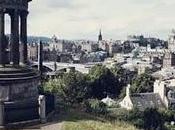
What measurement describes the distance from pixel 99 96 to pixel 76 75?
6740 mm

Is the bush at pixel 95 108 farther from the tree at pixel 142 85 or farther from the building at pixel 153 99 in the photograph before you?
the tree at pixel 142 85

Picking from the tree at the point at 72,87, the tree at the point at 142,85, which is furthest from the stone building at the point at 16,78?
the tree at the point at 142,85

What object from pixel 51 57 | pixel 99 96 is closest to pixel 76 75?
pixel 99 96

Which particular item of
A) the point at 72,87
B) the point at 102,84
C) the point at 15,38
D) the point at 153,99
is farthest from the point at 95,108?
the point at 102,84

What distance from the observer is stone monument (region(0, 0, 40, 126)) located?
106ft

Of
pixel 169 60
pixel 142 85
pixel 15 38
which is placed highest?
pixel 15 38

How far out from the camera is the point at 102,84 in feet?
265

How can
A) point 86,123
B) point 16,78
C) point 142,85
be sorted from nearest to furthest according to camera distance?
point 86,123
point 16,78
point 142,85

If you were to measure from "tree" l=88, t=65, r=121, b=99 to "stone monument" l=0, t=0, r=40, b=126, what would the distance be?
1641 inches

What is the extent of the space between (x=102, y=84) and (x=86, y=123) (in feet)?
159

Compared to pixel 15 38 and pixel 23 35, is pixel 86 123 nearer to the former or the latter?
pixel 15 38

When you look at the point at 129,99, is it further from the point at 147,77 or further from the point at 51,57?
the point at 51,57

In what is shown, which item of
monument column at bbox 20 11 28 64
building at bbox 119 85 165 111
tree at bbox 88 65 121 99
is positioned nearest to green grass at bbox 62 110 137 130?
monument column at bbox 20 11 28 64

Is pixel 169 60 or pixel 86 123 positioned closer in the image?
pixel 86 123
